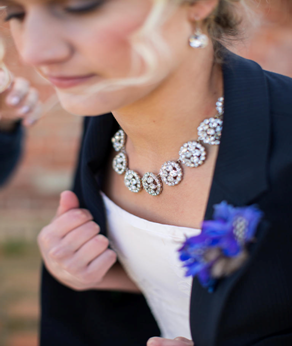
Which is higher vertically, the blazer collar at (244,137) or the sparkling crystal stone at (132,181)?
the blazer collar at (244,137)

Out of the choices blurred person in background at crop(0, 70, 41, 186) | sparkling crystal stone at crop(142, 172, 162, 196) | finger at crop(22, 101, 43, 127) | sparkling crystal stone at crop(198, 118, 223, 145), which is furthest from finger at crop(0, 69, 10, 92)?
sparkling crystal stone at crop(198, 118, 223, 145)

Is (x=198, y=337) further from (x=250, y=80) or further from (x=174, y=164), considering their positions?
(x=250, y=80)

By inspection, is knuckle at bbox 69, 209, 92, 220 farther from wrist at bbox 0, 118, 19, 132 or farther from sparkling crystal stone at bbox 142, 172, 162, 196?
wrist at bbox 0, 118, 19, 132

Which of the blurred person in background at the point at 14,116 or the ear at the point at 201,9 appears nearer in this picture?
the ear at the point at 201,9

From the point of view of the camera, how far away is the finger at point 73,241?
1.15 m

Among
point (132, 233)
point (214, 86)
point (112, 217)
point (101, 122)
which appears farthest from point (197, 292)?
point (101, 122)

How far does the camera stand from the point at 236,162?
0.82m

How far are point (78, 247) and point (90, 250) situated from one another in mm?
43

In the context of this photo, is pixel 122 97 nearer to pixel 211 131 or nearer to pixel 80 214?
pixel 211 131

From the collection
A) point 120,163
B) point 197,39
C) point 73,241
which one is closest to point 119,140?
point 120,163

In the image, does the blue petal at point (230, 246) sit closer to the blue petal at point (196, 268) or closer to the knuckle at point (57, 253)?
the blue petal at point (196, 268)

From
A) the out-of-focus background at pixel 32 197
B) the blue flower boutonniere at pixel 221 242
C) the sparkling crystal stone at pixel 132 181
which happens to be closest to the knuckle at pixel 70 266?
the sparkling crystal stone at pixel 132 181

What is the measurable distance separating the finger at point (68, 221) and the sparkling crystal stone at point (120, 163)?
0.62 feet

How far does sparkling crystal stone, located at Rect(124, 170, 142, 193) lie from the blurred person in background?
0.66m
